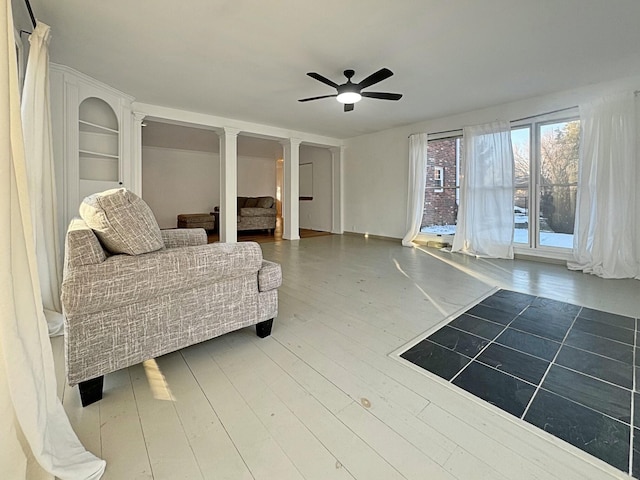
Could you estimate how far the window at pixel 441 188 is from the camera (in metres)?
5.75

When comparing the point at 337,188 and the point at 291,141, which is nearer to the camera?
the point at 291,141

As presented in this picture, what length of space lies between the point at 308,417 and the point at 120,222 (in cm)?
130

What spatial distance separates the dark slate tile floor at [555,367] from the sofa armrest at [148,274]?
3.98 feet

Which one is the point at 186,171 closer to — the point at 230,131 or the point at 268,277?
the point at 230,131

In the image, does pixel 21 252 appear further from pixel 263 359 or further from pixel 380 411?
pixel 380 411

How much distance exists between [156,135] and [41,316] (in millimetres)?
7468

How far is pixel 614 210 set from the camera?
12.5ft

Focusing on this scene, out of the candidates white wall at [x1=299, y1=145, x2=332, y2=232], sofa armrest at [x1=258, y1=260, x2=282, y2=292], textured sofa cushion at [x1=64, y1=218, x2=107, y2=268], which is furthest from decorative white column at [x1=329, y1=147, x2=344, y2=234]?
textured sofa cushion at [x1=64, y1=218, x2=107, y2=268]

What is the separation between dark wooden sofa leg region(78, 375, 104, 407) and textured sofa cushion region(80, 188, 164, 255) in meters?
0.62

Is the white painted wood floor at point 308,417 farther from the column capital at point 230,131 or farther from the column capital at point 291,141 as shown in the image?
the column capital at point 291,141

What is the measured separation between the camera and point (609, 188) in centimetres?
383

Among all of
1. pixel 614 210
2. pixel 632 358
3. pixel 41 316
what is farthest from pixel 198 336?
pixel 614 210

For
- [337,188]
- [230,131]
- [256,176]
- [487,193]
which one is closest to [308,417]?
[487,193]

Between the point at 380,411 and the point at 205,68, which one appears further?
the point at 205,68
